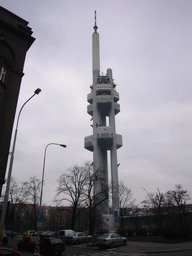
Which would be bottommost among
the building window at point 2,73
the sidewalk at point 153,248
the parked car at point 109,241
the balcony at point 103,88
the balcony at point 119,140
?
the sidewalk at point 153,248

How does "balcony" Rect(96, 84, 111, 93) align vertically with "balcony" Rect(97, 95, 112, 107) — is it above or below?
above

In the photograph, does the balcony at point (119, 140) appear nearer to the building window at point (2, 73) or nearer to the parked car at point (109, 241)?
the parked car at point (109, 241)

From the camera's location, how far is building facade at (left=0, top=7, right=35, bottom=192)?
701 inches

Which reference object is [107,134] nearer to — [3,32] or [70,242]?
[70,242]

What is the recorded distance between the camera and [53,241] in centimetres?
1841

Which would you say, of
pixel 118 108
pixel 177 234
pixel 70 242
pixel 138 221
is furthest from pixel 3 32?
pixel 118 108

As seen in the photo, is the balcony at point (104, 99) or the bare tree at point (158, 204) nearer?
the bare tree at point (158, 204)

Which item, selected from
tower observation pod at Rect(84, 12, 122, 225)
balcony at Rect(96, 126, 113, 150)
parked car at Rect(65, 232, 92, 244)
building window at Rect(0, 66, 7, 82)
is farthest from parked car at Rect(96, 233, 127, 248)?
balcony at Rect(96, 126, 113, 150)

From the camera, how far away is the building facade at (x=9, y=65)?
1781 centimetres

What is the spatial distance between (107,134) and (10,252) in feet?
197

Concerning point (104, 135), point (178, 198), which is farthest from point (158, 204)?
point (104, 135)

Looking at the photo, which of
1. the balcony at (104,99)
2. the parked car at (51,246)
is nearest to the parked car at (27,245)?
the parked car at (51,246)

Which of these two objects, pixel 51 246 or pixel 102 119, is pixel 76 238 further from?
pixel 102 119

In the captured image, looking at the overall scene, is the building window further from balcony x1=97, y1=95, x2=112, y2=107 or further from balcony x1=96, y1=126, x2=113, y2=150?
balcony x1=97, y1=95, x2=112, y2=107
